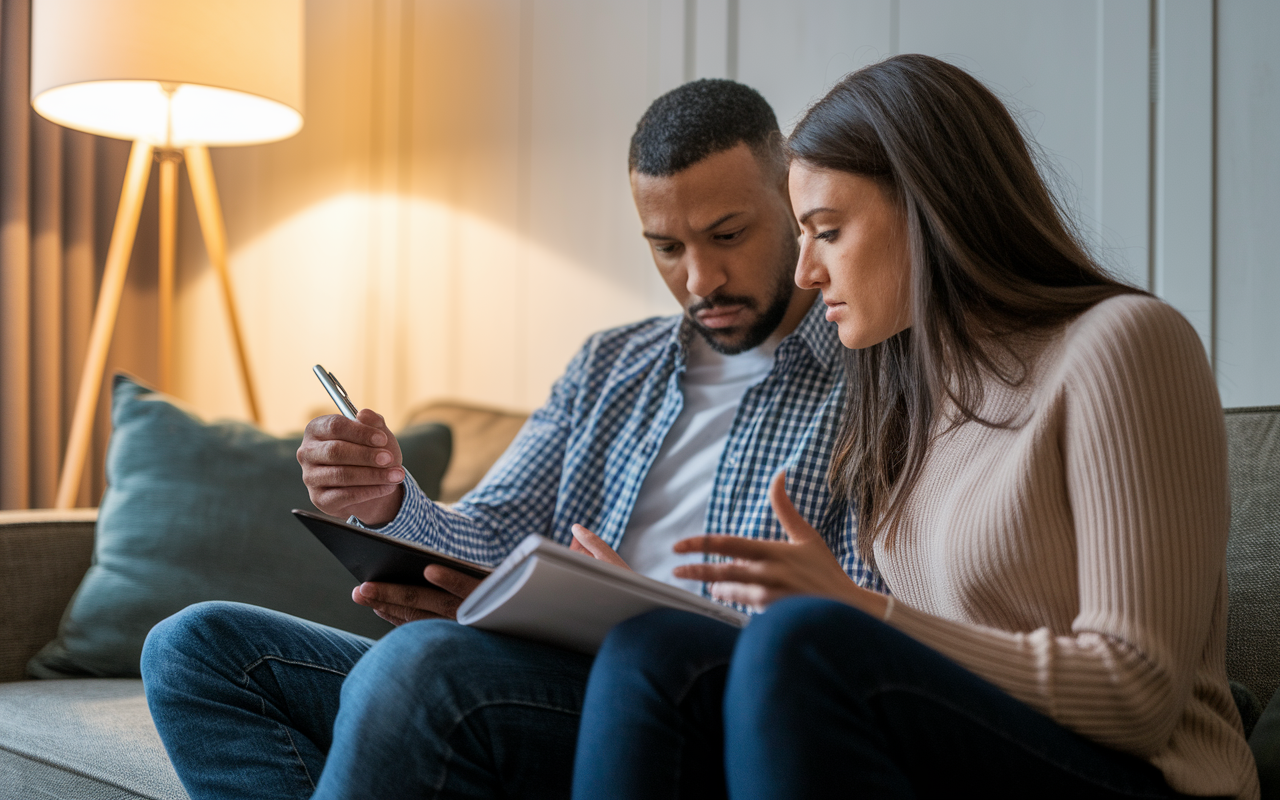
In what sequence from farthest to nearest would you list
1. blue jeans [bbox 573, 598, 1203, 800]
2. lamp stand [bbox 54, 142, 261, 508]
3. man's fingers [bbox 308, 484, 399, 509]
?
lamp stand [bbox 54, 142, 261, 508] < man's fingers [bbox 308, 484, 399, 509] < blue jeans [bbox 573, 598, 1203, 800]

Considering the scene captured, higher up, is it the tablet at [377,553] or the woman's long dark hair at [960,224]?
the woman's long dark hair at [960,224]

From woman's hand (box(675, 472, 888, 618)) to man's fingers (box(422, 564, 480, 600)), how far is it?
1.05ft

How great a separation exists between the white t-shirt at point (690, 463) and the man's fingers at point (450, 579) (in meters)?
0.41

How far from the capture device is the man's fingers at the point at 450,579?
941 millimetres

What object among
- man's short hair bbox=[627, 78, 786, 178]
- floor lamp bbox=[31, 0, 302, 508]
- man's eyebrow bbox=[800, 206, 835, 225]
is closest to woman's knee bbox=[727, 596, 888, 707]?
man's eyebrow bbox=[800, 206, 835, 225]

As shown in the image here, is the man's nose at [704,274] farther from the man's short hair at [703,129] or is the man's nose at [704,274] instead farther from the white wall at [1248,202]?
the white wall at [1248,202]

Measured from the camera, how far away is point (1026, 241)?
0.92m

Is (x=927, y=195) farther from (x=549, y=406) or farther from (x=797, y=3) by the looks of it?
(x=797, y=3)

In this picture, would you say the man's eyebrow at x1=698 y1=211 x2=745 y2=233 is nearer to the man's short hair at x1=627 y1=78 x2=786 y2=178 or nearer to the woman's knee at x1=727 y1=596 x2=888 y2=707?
the man's short hair at x1=627 y1=78 x2=786 y2=178

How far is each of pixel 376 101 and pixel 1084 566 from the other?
2.09 metres

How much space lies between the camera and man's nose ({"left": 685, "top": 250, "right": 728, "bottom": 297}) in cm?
138

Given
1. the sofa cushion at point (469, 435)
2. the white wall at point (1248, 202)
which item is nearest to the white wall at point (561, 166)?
the white wall at point (1248, 202)

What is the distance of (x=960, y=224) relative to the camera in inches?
36.0

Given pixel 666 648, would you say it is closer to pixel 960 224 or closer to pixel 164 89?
pixel 960 224
